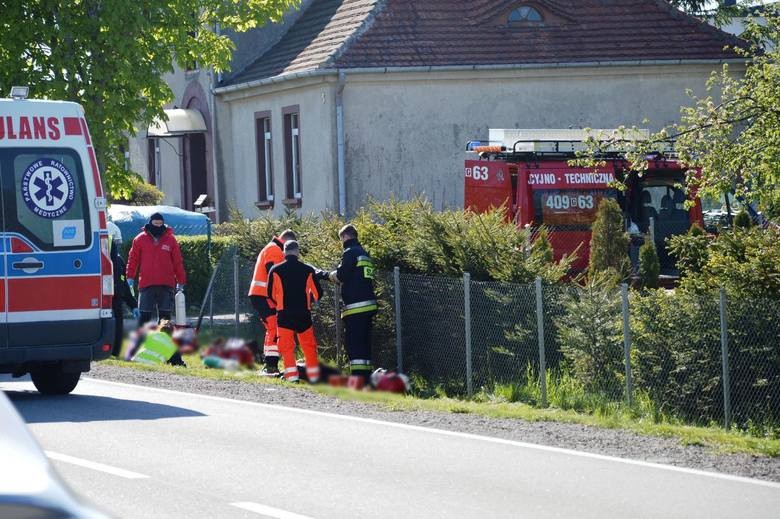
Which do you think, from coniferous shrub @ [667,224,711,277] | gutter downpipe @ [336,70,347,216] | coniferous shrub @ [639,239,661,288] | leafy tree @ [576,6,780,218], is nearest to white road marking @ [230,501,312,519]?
coniferous shrub @ [667,224,711,277]

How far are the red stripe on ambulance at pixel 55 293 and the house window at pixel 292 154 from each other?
24.8m

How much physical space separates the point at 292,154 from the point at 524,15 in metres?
6.10

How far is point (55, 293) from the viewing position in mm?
5539

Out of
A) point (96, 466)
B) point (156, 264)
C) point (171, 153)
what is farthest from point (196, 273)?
point (171, 153)

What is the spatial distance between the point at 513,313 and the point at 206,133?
21.0 metres

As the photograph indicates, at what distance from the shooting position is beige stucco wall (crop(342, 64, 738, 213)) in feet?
94.8

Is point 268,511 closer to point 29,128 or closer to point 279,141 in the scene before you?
point 29,128

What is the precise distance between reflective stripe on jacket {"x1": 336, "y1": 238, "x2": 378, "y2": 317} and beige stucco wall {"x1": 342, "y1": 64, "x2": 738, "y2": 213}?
22.1 metres

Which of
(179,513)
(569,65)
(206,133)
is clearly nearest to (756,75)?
(179,513)

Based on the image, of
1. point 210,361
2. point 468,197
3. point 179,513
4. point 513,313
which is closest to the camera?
point 210,361

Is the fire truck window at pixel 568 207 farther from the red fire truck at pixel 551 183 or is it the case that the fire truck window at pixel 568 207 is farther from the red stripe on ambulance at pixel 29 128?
the red stripe on ambulance at pixel 29 128

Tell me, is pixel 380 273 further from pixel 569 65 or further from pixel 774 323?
pixel 569 65

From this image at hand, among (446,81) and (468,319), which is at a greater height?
(446,81)

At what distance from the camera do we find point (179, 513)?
8453 millimetres
